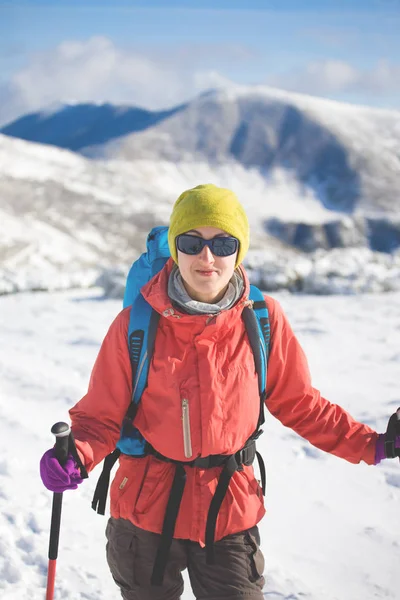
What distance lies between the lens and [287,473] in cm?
415

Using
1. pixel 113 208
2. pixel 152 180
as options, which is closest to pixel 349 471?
pixel 113 208

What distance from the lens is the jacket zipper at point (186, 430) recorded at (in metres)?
1.90

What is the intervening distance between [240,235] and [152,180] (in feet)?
315

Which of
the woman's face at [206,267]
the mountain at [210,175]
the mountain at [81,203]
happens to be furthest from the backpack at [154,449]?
the mountain at [210,175]

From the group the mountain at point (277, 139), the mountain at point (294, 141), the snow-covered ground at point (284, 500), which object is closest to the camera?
the snow-covered ground at point (284, 500)

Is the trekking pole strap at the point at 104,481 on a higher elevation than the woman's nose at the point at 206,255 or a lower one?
lower

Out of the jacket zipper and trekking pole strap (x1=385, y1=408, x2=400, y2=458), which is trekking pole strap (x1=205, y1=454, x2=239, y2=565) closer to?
the jacket zipper

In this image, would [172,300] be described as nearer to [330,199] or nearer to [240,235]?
[240,235]

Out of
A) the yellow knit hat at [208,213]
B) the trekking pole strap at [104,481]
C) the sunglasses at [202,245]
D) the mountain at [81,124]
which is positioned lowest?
the trekking pole strap at [104,481]

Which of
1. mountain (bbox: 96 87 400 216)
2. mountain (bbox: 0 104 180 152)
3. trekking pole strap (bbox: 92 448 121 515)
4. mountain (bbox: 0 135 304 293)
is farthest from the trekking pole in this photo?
mountain (bbox: 0 104 180 152)

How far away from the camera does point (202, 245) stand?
1.98 meters

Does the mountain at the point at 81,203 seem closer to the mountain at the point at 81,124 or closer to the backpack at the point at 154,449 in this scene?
the mountain at the point at 81,124

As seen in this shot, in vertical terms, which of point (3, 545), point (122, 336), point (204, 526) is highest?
point (122, 336)

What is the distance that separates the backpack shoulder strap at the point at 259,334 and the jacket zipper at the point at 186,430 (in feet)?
0.97
